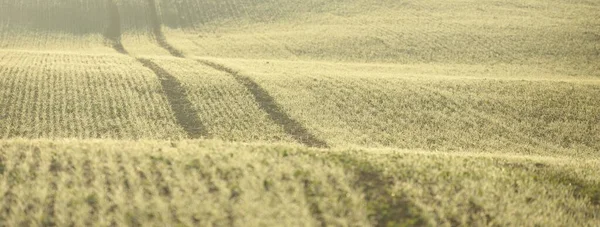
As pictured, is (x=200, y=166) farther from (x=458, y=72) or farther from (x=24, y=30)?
(x=24, y=30)

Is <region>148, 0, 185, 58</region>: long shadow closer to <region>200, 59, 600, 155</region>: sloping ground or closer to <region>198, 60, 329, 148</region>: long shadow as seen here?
<region>200, 59, 600, 155</region>: sloping ground

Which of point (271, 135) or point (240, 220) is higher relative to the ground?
point (240, 220)

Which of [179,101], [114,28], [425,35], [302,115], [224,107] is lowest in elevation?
[114,28]

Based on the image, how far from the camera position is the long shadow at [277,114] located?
2312 centimetres

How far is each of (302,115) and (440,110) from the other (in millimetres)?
7431

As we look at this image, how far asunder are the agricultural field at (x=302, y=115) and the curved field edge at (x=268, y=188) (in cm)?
5

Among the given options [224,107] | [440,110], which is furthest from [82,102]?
[440,110]

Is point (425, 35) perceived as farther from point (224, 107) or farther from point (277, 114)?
point (224, 107)

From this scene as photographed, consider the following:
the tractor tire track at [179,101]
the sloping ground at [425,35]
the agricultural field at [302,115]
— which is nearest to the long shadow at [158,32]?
the tractor tire track at [179,101]

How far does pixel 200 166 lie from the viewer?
1251 cm

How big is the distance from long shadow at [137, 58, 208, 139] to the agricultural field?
0.50ft

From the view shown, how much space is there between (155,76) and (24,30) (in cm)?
3472

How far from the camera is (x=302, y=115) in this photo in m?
26.6

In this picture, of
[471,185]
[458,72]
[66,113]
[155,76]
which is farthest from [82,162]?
[458,72]
